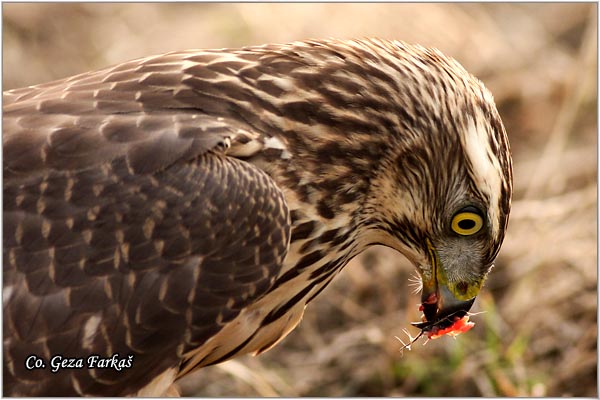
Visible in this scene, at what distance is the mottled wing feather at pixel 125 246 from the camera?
3.28 m

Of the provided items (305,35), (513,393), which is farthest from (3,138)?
(305,35)

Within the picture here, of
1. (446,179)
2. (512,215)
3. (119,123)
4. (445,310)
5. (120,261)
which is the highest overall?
(119,123)

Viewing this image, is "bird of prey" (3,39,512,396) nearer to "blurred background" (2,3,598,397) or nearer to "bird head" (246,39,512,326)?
"bird head" (246,39,512,326)

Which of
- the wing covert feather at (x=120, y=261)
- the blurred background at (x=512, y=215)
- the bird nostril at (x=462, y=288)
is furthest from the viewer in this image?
the blurred background at (x=512, y=215)

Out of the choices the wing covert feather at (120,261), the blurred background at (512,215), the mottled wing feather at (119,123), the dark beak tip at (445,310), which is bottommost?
the blurred background at (512,215)

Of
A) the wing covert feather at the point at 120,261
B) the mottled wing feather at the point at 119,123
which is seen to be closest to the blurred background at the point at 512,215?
the wing covert feather at the point at 120,261

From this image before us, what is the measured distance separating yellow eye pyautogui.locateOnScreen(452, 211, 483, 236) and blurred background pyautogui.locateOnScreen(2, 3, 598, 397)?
4.43 feet

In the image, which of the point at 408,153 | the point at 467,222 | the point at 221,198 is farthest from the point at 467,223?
the point at 221,198

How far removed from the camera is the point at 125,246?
329 cm

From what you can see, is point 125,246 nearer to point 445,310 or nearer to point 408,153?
point 408,153

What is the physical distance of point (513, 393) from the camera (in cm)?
500

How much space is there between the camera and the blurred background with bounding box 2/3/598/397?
5.42m

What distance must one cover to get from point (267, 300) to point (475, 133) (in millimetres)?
879

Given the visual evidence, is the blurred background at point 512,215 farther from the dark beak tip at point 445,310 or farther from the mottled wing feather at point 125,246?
the mottled wing feather at point 125,246
